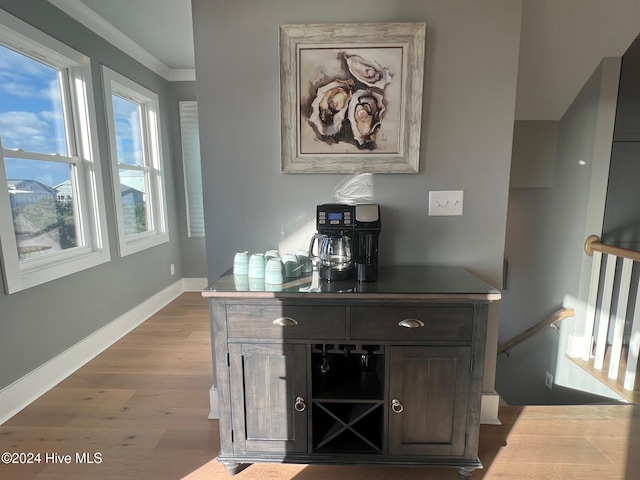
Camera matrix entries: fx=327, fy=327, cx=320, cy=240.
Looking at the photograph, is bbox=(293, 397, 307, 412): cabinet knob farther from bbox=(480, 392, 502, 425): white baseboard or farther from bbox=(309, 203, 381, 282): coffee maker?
bbox=(480, 392, 502, 425): white baseboard

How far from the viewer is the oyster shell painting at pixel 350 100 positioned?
5.26 feet

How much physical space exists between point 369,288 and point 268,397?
0.64 metres

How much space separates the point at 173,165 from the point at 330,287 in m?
3.17

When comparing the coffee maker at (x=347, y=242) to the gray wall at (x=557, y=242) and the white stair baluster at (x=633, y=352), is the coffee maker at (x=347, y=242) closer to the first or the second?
the gray wall at (x=557, y=242)

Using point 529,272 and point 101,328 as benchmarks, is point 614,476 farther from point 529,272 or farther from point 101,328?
point 101,328

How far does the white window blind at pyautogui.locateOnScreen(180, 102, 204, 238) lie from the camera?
3.72 meters

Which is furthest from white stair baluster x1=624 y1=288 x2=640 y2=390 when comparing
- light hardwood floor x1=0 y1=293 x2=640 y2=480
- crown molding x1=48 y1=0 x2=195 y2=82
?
crown molding x1=48 y1=0 x2=195 y2=82

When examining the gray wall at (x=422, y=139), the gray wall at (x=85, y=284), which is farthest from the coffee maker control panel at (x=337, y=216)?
the gray wall at (x=85, y=284)

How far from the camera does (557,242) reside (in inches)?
103

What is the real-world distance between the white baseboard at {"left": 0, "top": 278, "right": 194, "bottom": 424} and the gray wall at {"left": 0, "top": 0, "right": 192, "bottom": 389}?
43mm

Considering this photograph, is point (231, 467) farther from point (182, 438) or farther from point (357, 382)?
point (357, 382)

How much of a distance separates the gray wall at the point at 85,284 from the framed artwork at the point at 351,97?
1.76 metres

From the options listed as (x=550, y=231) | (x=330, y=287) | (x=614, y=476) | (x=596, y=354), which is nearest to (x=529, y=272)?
(x=550, y=231)

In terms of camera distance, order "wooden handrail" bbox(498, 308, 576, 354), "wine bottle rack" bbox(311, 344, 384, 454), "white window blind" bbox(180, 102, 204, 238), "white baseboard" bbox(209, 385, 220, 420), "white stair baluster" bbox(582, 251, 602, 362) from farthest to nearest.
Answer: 1. "white window blind" bbox(180, 102, 204, 238)
2. "wooden handrail" bbox(498, 308, 576, 354)
3. "white stair baluster" bbox(582, 251, 602, 362)
4. "white baseboard" bbox(209, 385, 220, 420)
5. "wine bottle rack" bbox(311, 344, 384, 454)
